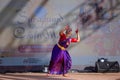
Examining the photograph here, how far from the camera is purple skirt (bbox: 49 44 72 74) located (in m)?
9.98

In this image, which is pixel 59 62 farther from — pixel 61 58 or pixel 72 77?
pixel 72 77

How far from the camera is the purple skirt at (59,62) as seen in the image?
9.98 meters

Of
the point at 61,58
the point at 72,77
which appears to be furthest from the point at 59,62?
the point at 72,77

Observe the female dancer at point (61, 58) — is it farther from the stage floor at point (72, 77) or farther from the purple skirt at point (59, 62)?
the stage floor at point (72, 77)

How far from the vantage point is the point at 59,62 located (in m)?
10.0

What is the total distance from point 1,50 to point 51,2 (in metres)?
2.31

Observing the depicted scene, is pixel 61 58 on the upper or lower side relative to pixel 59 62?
upper

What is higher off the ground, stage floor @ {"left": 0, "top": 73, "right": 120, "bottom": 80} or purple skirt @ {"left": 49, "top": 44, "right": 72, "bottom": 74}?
purple skirt @ {"left": 49, "top": 44, "right": 72, "bottom": 74}

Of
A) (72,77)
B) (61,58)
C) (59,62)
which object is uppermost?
(61,58)

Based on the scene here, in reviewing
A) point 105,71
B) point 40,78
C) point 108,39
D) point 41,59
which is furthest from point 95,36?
point 40,78

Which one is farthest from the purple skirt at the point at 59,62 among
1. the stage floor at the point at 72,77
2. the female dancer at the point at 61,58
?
the stage floor at the point at 72,77

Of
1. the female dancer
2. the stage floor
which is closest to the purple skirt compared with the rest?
the female dancer

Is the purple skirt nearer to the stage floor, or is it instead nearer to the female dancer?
the female dancer

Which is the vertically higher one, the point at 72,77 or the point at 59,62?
the point at 59,62
